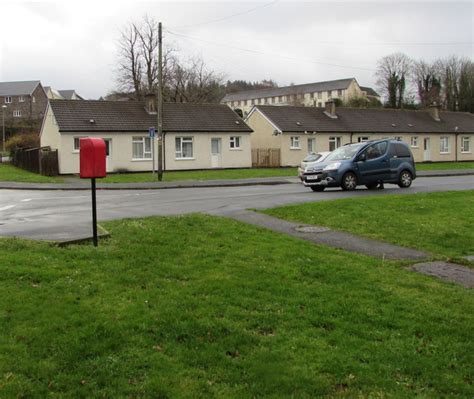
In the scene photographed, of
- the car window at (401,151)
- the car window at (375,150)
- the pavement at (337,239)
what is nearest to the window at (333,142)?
the car window at (401,151)

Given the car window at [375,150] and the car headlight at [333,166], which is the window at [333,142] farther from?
the car headlight at [333,166]

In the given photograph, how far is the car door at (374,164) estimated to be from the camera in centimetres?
2092

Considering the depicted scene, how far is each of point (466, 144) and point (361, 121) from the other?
14891 millimetres

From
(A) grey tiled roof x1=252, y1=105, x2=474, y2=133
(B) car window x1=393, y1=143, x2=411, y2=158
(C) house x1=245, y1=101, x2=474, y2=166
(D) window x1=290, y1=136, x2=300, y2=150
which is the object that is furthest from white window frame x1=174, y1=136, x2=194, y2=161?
(B) car window x1=393, y1=143, x2=411, y2=158

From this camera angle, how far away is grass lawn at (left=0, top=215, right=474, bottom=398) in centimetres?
402

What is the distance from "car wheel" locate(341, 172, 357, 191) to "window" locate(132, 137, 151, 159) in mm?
21809

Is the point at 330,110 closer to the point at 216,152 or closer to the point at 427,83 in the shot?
the point at 216,152

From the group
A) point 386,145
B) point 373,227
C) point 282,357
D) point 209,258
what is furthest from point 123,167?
point 282,357

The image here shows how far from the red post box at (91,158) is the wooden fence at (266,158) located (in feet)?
127

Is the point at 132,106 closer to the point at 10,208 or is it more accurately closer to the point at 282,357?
the point at 10,208

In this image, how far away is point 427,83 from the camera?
99750 mm

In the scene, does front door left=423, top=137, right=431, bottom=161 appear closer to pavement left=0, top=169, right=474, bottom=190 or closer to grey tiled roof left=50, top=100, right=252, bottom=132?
grey tiled roof left=50, top=100, right=252, bottom=132

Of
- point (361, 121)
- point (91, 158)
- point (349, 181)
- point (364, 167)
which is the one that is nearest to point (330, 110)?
point (361, 121)

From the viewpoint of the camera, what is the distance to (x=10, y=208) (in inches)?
625
